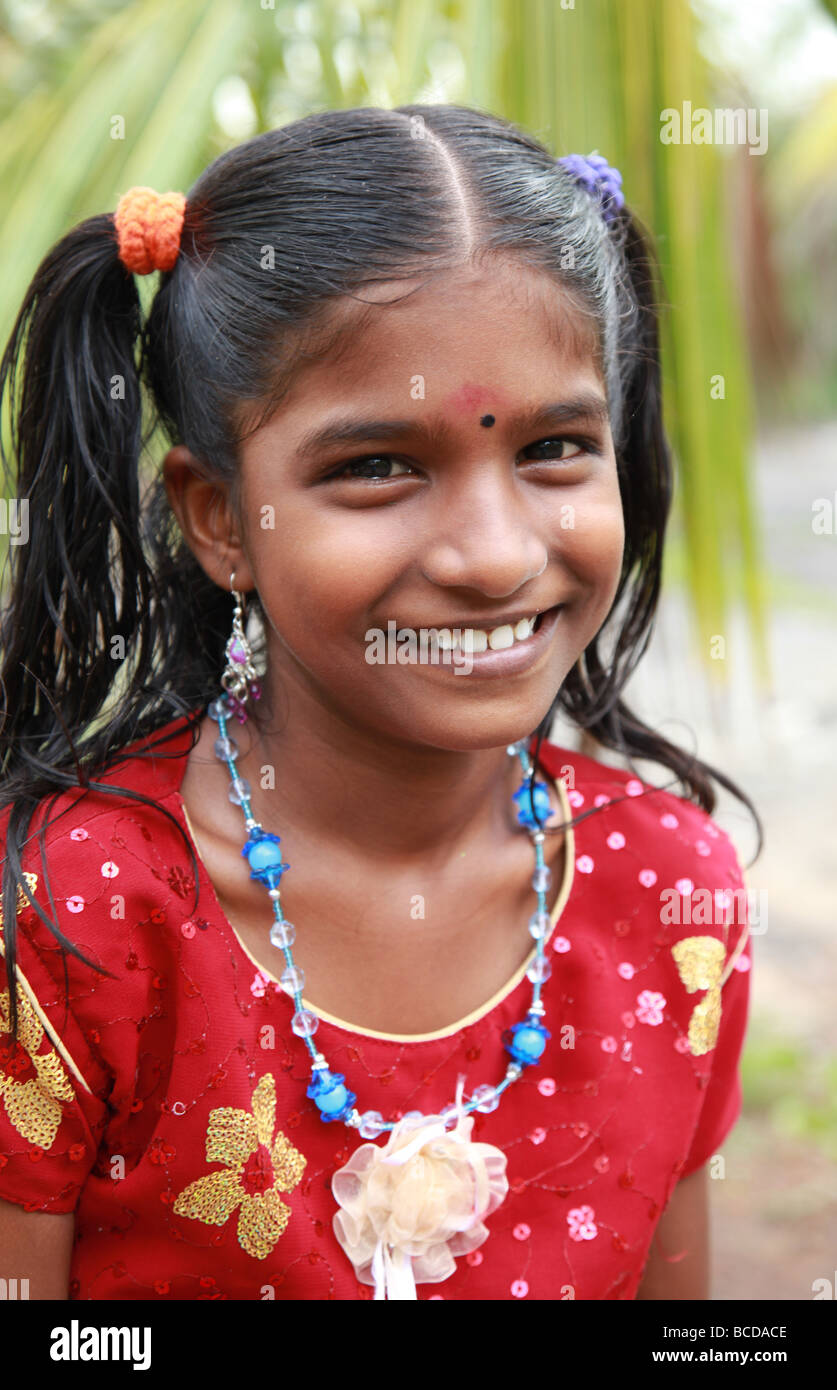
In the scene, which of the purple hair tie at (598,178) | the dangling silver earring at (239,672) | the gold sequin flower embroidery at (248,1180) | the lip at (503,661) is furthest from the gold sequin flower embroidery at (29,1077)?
the purple hair tie at (598,178)

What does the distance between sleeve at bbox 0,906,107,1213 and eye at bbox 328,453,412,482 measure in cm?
57

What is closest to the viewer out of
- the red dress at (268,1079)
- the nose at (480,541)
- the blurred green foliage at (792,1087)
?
the nose at (480,541)

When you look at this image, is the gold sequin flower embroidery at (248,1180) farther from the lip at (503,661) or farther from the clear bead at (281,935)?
the lip at (503,661)

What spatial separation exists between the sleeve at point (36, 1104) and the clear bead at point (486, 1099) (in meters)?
0.43

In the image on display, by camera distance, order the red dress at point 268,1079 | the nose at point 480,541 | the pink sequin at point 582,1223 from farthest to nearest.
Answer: the pink sequin at point 582,1223 → the red dress at point 268,1079 → the nose at point 480,541

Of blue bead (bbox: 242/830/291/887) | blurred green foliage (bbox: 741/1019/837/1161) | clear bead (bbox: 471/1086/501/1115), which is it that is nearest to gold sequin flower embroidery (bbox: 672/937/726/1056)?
clear bead (bbox: 471/1086/501/1115)

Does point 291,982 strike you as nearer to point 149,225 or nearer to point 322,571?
point 322,571

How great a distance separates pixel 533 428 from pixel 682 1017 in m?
0.78

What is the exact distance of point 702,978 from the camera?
1.71 metres

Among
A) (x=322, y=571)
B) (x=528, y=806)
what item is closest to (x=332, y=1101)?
(x=528, y=806)

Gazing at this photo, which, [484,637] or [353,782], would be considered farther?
[353,782]

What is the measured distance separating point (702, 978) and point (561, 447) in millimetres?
708

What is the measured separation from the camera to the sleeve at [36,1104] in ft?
4.43

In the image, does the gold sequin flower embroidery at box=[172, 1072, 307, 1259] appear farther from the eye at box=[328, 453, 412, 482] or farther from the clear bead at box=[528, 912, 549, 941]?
the eye at box=[328, 453, 412, 482]
